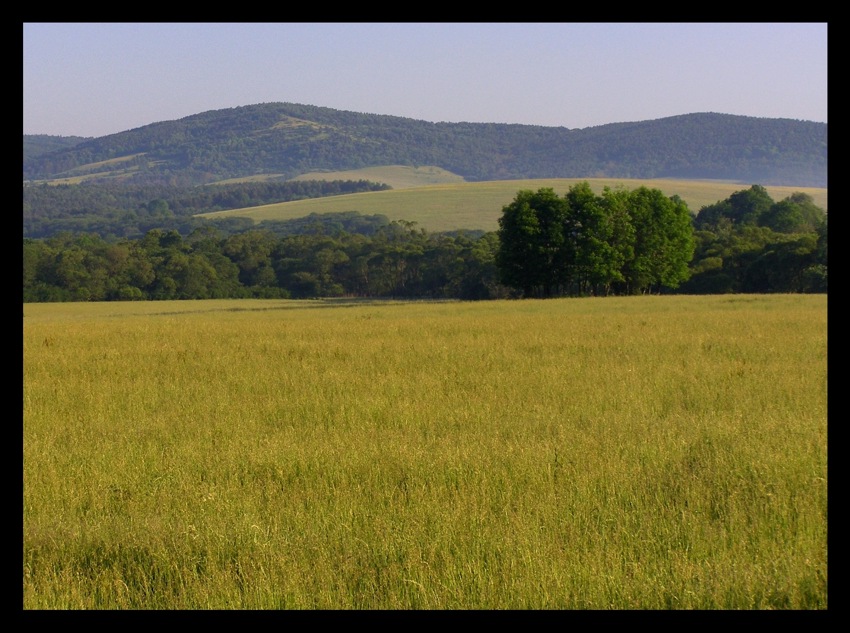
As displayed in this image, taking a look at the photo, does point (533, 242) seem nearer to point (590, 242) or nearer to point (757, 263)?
point (590, 242)

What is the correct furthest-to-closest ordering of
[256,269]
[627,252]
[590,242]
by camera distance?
[256,269], [627,252], [590,242]

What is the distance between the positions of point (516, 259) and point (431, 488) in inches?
2509

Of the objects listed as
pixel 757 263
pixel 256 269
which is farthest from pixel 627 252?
pixel 256 269

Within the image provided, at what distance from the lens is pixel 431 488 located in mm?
7738

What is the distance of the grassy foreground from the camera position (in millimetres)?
5609

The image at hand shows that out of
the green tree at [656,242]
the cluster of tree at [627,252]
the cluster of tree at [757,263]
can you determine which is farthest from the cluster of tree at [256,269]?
the cluster of tree at [757,263]

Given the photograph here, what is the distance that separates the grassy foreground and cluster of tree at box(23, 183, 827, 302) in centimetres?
3677

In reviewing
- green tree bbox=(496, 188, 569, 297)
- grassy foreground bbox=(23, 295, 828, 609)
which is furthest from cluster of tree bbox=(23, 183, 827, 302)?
grassy foreground bbox=(23, 295, 828, 609)

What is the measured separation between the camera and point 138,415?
40.3 feet

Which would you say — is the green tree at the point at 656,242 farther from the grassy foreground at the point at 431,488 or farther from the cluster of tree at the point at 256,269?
the grassy foreground at the point at 431,488
